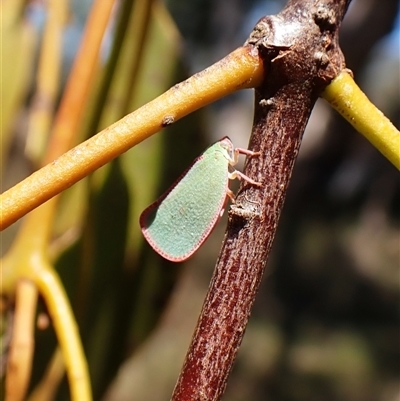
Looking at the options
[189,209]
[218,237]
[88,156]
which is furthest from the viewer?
[218,237]

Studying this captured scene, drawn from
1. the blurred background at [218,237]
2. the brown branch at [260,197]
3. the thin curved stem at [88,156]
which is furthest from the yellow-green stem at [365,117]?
the blurred background at [218,237]

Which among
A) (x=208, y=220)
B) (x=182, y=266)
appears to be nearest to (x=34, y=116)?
(x=182, y=266)

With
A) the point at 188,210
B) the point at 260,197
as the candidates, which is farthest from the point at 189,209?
the point at 260,197

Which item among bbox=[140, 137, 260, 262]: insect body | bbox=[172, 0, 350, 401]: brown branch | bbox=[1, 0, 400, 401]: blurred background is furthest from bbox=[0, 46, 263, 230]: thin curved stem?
bbox=[1, 0, 400, 401]: blurred background

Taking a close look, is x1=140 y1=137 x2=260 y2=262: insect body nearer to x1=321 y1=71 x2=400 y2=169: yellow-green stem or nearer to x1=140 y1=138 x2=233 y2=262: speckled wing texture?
x1=140 y1=138 x2=233 y2=262: speckled wing texture

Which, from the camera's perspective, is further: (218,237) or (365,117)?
(218,237)

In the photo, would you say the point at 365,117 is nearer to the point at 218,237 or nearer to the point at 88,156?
the point at 88,156

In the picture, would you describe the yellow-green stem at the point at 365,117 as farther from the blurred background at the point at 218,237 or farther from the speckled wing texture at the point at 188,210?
the blurred background at the point at 218,237
